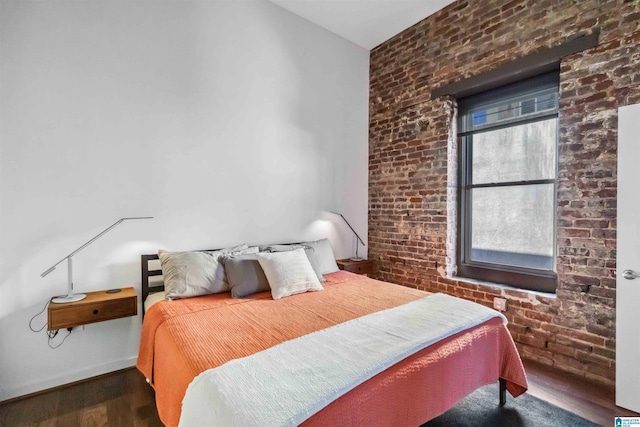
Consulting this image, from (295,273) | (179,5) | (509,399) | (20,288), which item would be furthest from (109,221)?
(509,399)

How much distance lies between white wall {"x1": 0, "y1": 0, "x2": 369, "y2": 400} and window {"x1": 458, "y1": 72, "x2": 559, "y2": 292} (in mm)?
1677

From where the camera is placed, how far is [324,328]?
183 cm

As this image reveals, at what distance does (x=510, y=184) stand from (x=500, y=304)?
44.5 inches

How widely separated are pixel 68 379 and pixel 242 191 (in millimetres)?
2018

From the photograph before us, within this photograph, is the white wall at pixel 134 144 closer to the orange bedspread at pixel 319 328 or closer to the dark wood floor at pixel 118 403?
the dark wood floor at pixel 118 403

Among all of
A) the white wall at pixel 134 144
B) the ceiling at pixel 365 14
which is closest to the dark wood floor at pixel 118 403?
the white wall at pixel 134 144

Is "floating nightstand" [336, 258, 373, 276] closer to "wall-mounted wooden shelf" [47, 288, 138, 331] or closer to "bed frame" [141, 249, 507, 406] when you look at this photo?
"bed frame" [141, 249, 507, 406]

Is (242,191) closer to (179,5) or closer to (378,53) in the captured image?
(179,5)

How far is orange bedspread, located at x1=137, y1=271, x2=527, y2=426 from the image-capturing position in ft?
4.48

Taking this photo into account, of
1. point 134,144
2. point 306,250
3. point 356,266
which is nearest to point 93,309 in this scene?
point 134,144

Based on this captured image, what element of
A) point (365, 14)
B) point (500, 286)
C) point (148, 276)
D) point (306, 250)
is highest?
point (365, 14)

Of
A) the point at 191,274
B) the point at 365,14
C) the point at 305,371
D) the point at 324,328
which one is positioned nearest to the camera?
the point at 305,371

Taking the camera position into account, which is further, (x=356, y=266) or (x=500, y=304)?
(x=356, y=266)

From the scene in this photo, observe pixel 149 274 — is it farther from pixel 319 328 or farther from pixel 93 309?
pixel 319 328
